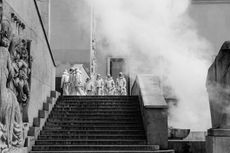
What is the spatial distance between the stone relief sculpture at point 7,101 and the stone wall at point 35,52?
0.79 metres

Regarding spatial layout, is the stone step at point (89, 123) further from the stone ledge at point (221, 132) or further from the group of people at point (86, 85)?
the group of people at point (86, 85)

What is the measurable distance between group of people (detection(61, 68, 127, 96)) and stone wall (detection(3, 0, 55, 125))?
6.11m

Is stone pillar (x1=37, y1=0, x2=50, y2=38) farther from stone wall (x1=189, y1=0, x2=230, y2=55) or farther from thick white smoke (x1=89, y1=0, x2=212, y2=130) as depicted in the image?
stone wall (x1=189, y1=0, x2=230, y2=55)

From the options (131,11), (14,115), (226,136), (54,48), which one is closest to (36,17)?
(14,115)

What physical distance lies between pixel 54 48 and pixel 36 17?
14.0m

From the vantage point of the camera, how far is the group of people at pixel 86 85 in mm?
20078

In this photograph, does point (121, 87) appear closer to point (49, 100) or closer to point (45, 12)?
point (45, 12)

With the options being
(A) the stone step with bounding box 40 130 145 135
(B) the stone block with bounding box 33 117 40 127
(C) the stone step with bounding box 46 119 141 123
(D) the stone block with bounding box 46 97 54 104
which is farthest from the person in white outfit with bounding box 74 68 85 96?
(B) the stone block with bounding box 33 117 40 127

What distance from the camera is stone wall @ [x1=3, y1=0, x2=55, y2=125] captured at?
403 inches

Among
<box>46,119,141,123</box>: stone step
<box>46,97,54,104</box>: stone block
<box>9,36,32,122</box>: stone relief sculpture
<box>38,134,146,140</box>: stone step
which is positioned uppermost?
<box>9,36,32,122</box>: stone relief sculpture

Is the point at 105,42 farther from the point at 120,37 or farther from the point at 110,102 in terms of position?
the point at 110,102

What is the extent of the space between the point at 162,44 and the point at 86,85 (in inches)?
341

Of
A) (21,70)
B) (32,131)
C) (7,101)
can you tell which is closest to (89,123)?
(32,131)

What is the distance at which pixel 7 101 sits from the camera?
8555 millimetres
